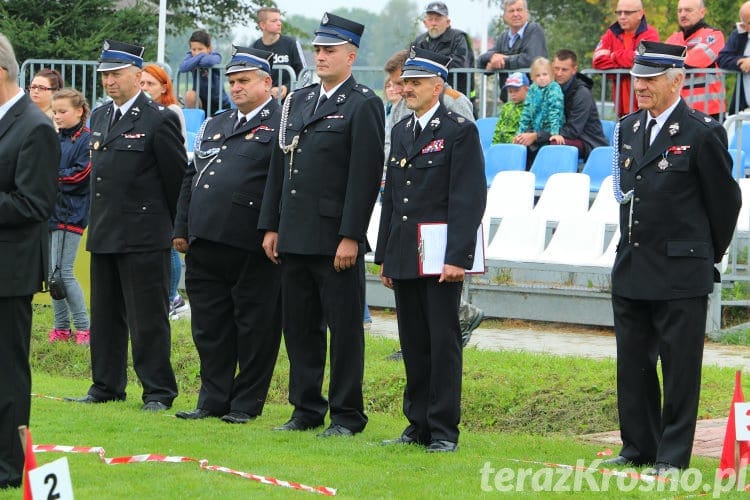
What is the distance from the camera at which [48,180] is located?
6727 millimetres

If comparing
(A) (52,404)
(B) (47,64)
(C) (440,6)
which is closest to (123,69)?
(A) (52,404)

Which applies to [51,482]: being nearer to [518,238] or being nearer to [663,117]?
[663,117]

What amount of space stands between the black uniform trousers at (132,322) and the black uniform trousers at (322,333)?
1.15 meters

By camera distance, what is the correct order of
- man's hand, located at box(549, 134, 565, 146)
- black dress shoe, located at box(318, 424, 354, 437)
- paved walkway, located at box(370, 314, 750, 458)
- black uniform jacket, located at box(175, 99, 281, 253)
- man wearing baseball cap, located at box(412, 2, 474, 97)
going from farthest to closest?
1. man wearing baseball cap, located at box(412, 2, 474, 97)
2. man's hand, located at box(549, 134, 565, 146)
3. paved walkway, located at box(370, 314, 750, 458)
4. black uniform jacket, located at box(175, 99, 281, 253)
5. black dress shoe, located at box(318, 424, 354, 437)

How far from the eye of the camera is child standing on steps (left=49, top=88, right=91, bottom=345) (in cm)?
1186

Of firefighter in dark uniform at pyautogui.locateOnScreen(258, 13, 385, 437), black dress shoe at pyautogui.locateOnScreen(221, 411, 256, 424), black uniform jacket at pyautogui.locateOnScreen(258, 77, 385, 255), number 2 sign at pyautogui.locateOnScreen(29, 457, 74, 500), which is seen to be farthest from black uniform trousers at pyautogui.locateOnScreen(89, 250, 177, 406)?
number 2 sign at pyautogui.locateOnScreen(29, 457, 74, 500)

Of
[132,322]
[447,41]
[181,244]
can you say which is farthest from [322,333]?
[447,41]

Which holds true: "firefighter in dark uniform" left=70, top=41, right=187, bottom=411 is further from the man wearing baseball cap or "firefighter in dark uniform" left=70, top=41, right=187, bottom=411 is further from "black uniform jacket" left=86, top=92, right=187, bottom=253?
the man wearing baseball cap

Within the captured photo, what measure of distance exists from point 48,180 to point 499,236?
781 cm

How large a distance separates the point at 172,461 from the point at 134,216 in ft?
7.71

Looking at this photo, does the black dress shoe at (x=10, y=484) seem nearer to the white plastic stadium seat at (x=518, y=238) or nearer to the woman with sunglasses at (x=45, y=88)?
the woman with sunglasses at (x=45, y=88)

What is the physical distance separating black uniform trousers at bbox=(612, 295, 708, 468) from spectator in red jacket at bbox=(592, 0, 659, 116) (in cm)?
802

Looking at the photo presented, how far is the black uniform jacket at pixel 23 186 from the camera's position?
21.7 ft

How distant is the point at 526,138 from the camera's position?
1540cm
